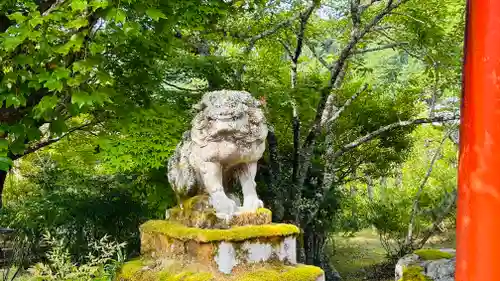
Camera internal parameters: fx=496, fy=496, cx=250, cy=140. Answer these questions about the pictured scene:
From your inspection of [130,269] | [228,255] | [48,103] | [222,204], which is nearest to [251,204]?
[222,204]

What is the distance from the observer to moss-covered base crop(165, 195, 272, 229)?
12.8ft

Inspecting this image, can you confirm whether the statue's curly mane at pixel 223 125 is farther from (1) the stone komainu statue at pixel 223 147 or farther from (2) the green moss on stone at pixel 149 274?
(2) the green moss on stone at pixel 149 274

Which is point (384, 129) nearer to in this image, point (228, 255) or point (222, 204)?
point (222, 204)

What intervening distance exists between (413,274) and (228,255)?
8.86 feet

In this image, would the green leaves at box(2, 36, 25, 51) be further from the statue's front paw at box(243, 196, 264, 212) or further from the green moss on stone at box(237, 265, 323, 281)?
the green moss on stone at box(237, 265, 323, 281)

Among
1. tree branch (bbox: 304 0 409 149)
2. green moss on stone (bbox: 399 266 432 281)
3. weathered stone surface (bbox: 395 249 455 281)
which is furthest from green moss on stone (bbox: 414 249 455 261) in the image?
tree branch (bbox: 304 0 409 149)

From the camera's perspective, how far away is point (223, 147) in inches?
160

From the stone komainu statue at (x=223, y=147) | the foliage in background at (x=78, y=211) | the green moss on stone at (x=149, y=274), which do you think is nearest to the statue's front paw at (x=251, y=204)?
the stone komainu statue at (x=223, y=147)

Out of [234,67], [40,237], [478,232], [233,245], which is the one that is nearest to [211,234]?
[233,245]

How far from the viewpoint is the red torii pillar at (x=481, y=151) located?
814 mm

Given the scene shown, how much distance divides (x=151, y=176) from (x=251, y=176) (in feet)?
10.9

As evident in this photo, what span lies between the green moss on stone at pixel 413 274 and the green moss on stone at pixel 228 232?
82.4 inches

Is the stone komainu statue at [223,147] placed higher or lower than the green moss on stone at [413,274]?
higher

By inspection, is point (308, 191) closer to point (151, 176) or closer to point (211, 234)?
point (151, 176)
